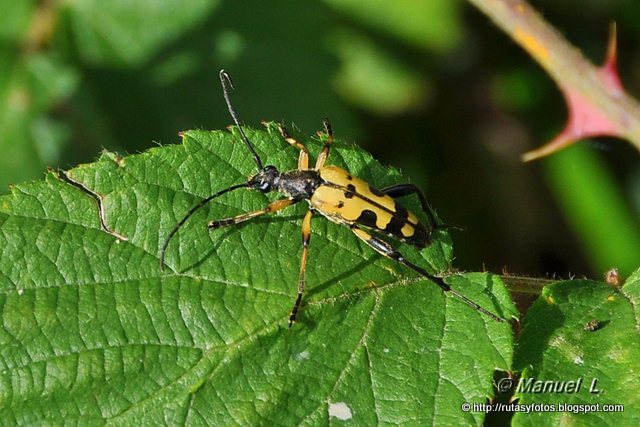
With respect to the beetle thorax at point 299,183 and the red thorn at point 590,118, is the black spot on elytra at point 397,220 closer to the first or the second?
the beetle thorax at point 299,183

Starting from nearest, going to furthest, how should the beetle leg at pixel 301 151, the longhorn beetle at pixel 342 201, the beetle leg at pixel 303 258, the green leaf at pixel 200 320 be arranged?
1. the green leaf at pixel 200 320
2. the beetle leg at pixel 303 258
3. the longhorn beetle at pixel 342 201
4. the beetle leg at pixel 301 151

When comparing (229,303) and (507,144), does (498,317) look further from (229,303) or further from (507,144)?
(507,144)

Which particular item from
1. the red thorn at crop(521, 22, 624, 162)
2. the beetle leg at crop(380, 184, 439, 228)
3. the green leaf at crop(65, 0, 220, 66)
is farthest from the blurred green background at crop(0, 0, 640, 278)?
the red thorn at crop(521, 22, 624, 162)

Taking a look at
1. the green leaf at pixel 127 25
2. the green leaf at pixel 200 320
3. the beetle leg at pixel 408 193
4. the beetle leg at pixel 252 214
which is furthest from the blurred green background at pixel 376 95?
the green leaf at pixel 200 320

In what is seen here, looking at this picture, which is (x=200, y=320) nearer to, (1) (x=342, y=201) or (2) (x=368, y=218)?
(1) (x=342, y=201)

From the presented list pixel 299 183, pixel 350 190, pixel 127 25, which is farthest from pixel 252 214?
pixel 127 25
